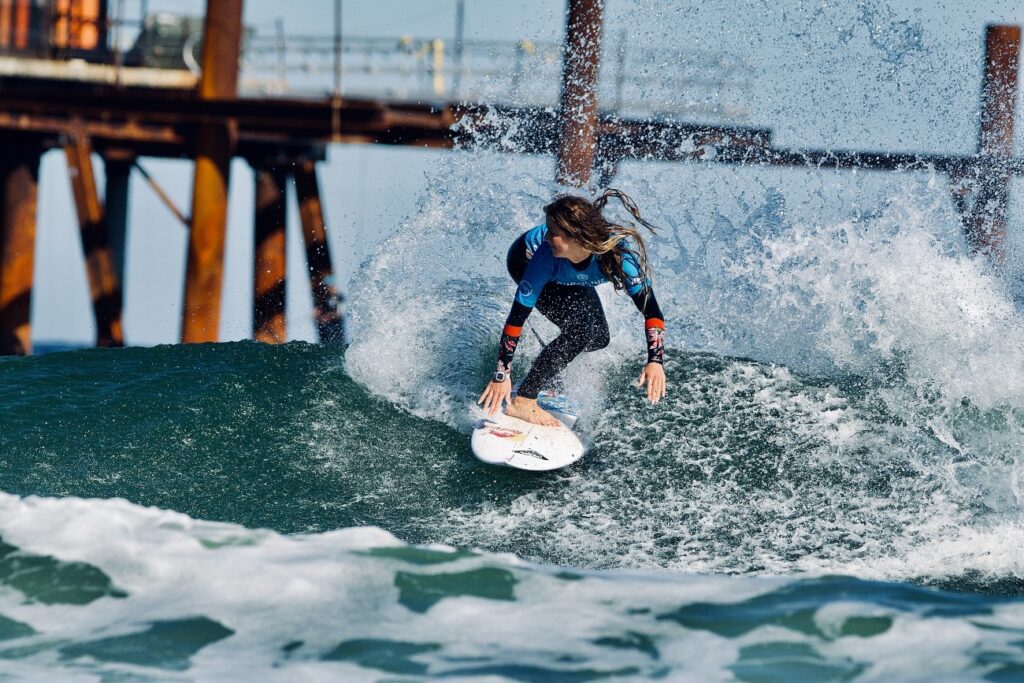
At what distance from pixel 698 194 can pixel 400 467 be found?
4.37 metres

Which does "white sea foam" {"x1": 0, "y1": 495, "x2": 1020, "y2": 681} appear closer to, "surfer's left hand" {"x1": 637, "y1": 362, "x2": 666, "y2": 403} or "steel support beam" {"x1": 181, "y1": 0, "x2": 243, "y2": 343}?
"surfer's left hand" {"x1": 637, "y1": 362, "x2": 666, "y2": 403}

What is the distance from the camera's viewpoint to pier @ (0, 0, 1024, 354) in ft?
32.1

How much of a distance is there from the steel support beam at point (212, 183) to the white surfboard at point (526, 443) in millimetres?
5200

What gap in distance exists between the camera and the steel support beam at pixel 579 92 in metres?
9.13

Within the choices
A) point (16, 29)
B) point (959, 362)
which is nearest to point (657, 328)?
point (959, 362)

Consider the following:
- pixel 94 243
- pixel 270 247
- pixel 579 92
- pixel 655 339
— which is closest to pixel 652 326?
pixel 655 339

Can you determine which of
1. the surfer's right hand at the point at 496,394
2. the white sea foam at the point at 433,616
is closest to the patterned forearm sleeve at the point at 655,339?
the surfer's right hand at the point at 496,394

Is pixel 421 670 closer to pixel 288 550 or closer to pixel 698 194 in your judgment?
pixel 288 550

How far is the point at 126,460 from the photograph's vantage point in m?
6.14

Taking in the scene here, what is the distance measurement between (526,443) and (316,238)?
7171mm

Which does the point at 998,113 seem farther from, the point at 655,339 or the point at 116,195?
Result: the point at 116,195

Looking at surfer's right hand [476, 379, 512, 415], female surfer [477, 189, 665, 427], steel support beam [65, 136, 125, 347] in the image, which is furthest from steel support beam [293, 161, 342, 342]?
surfer's right hand [476, 379, 512, 415]

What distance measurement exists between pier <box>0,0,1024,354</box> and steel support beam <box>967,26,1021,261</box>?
0.04 feet

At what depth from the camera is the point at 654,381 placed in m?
5.66
